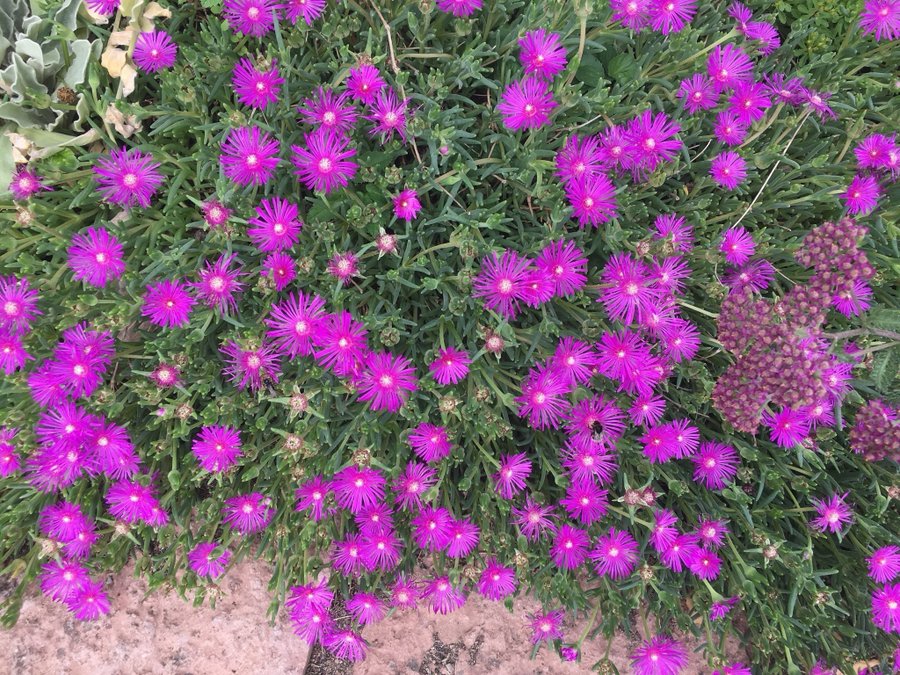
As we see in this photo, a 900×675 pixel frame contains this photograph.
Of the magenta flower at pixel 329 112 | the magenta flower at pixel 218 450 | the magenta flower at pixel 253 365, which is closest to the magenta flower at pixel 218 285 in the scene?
the magenta flower at pixel 253 365

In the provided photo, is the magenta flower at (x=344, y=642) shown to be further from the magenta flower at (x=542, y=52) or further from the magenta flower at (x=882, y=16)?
the magenta flower at (x=882, y=16)

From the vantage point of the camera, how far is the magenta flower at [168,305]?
1.77 meters

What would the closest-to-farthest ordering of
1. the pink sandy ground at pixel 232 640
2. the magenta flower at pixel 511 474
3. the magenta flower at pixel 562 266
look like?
the magenta flower at pixel 562 266
the magenta flower at pixel 511 474
the pink sandy ground at pixel 232 640

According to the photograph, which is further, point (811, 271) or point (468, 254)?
point (811, 271)

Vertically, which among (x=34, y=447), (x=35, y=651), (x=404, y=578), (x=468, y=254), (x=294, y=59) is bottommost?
(x=35, y=651)

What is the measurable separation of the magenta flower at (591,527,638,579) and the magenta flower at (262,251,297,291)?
1281 mm

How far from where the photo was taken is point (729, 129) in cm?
204

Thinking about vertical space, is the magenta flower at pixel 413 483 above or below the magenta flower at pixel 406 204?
below

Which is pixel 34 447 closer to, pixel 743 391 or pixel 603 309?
pixel 603 309

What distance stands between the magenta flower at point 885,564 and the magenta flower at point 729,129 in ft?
4.61

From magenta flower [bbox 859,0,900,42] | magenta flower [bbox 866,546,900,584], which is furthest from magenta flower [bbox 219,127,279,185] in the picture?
magenta flower [bbox 866,546,900,584]

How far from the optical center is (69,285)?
1978 millimetres

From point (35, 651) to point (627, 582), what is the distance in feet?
6.97

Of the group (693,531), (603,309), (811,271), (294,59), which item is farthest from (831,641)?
(294,59)
